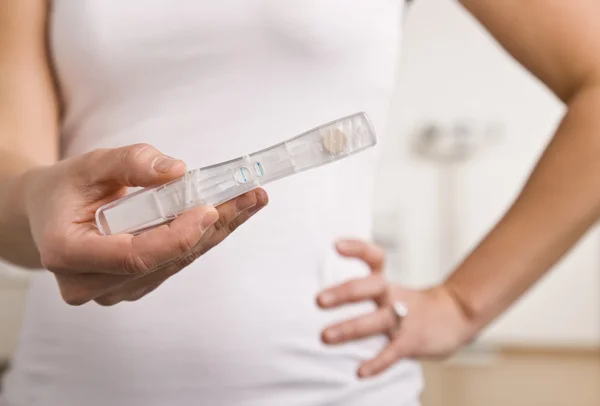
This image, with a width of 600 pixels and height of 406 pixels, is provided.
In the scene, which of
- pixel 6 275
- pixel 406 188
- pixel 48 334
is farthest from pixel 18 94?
pixel 406 188

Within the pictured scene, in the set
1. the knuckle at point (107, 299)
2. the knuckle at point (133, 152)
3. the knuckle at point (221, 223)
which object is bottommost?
the knuckle at point (107, 299)

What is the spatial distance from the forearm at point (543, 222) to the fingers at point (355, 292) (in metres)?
0.10

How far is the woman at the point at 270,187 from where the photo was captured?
41 cm

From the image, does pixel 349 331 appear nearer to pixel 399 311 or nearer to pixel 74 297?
pixel 399 311

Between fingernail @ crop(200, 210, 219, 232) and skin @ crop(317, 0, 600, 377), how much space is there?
0.22m

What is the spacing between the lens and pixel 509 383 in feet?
5.31

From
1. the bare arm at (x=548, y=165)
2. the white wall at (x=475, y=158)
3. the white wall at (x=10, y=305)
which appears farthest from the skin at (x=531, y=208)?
the white wall at (x=475, y=158)

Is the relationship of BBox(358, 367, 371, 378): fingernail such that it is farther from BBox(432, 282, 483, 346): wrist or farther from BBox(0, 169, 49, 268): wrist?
BBox(0, 169, 49, 268): wrist

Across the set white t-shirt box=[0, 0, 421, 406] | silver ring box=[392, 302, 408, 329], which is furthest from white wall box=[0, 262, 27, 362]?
silver ring box=[392, 302, 408, 329]

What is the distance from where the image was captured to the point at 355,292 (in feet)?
1.50

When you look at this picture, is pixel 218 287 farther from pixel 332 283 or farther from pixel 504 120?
pixel 504 120

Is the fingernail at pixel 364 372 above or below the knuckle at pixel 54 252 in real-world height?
below

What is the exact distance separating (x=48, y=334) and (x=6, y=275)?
80cm

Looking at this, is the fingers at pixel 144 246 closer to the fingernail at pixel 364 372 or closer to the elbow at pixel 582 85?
the fingernail at pixel 364 372
